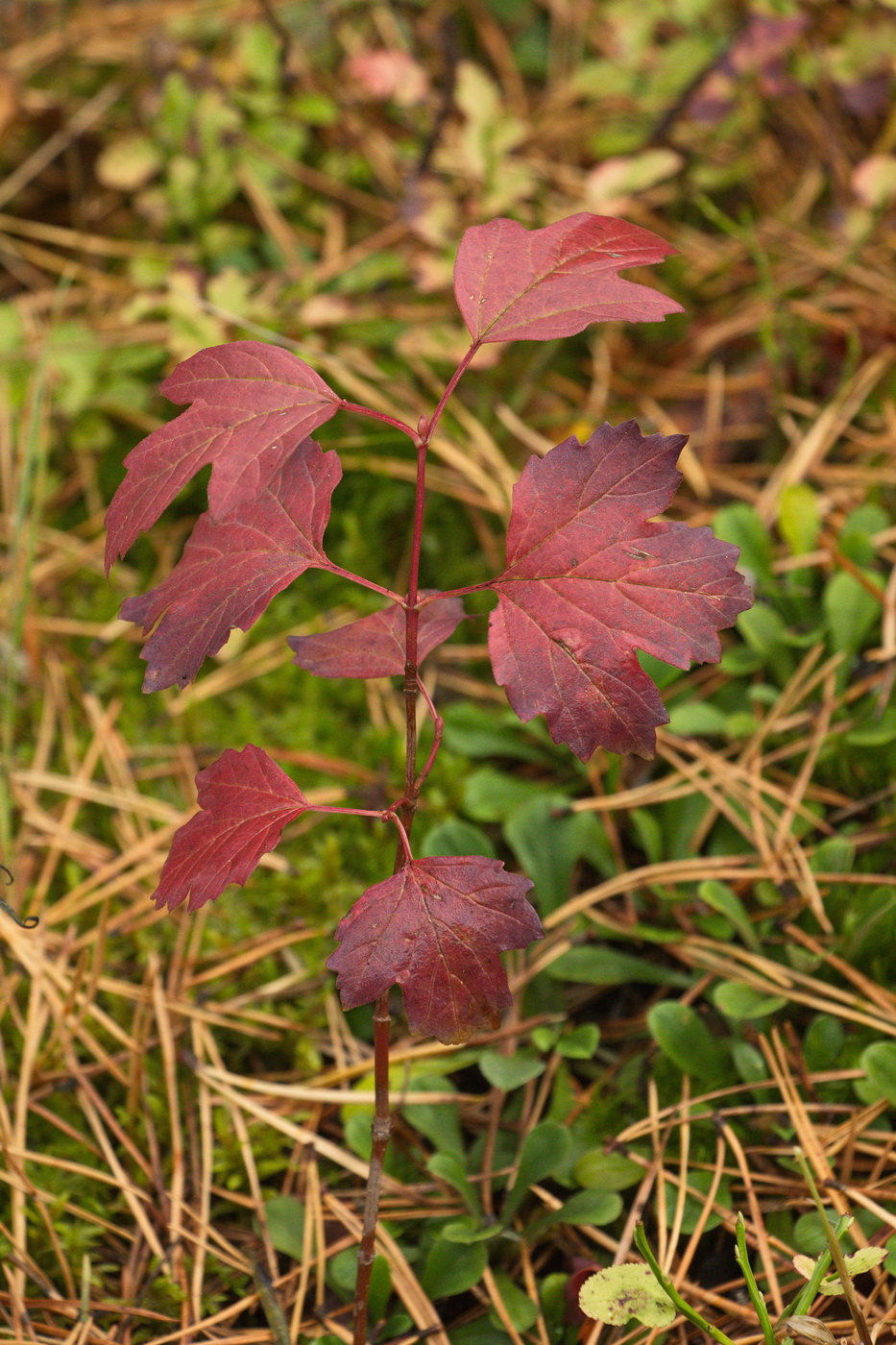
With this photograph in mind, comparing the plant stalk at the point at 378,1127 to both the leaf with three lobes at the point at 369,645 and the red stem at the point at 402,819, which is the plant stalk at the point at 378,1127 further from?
the leaf with three lobes at the point at 369,645

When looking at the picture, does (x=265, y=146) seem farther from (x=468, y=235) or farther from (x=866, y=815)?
(x=866, y=815)

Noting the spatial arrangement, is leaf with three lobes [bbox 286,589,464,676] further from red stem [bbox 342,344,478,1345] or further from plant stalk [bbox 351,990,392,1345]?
plant stalk [bbox 351,990,392,1345]

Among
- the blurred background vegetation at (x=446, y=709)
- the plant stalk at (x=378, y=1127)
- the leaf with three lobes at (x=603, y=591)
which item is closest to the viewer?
the leaf with three lobes at (x=603, y=591)

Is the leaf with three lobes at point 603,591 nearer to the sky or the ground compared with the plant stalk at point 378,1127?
nearer to the sky

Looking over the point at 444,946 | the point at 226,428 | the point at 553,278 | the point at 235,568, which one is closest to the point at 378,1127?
the point at 444,946

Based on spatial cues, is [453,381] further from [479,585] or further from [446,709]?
[446,709]

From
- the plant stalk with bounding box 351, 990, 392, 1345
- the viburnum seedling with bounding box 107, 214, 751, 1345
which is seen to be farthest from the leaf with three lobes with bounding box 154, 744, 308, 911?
the plant stalk with bounding box 351, 990, 392, 1345

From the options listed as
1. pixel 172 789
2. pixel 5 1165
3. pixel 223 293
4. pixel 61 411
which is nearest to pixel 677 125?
pixel 223 293

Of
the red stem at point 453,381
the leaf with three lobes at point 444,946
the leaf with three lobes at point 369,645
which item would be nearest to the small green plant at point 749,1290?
the leaf with three lobes at point 444,946
